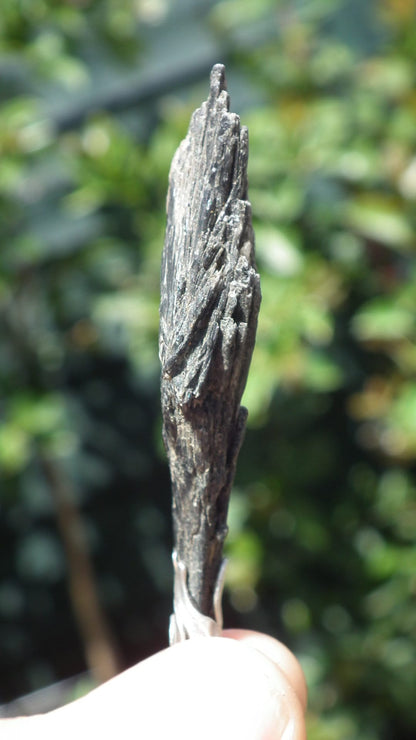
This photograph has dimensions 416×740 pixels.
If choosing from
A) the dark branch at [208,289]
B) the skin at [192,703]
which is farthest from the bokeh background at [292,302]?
the skin at [192,703]

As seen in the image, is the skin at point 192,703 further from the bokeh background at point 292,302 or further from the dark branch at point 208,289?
the bokeh background at point 292,302

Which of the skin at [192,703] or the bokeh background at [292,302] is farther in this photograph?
the bokeh background at [292,302]

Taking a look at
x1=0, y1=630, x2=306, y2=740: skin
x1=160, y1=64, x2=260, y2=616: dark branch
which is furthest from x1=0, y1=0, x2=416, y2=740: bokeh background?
x1=0, y1=630, x2=306, y2=740: skin

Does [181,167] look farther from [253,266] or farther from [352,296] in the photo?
[352,296]

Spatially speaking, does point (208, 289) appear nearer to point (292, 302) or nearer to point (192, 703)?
point (192, 703)

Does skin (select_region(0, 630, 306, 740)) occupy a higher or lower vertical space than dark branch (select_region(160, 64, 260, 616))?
lower

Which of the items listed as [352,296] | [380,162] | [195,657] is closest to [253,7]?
[380,162]

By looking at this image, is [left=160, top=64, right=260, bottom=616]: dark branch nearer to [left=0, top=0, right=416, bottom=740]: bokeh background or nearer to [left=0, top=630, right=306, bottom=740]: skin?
[left=0, top=630, right=306, bottom=740]: skin
